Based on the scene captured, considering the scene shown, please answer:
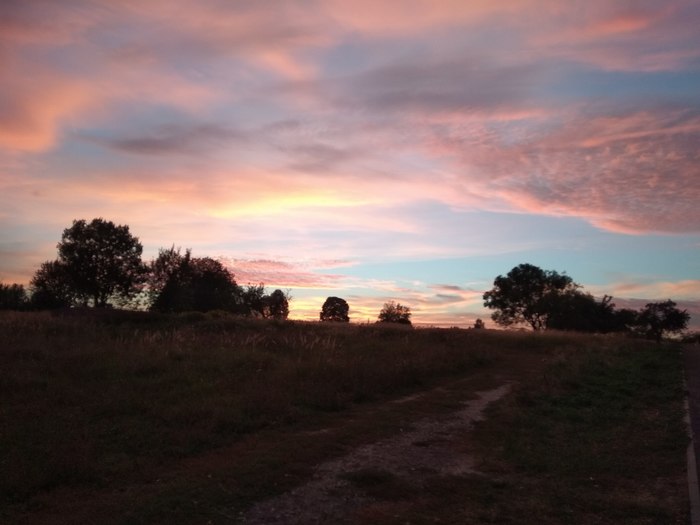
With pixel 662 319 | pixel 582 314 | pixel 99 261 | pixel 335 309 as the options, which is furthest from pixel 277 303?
pixel 662 319

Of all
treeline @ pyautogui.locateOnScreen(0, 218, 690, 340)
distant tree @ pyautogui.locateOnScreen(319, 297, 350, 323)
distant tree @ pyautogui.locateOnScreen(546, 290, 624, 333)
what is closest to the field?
treeline @ pyautogui.locateOnScreen(0, 218, 690, 340)

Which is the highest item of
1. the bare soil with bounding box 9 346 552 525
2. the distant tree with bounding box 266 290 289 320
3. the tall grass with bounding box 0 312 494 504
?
the distant tree with bounding box 266 290 289 320

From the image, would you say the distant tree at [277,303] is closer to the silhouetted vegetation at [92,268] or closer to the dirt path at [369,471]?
the silhouetted vegetation at [92,268]

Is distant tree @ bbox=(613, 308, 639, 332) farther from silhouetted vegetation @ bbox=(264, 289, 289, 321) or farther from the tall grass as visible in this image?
the tall grass

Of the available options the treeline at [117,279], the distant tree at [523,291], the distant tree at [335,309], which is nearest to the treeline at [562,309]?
the distant tree at [523,291]

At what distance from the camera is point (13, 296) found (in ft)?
177

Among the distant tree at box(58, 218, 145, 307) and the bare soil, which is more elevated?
the distant tree at box(58, 218, 145, 307)

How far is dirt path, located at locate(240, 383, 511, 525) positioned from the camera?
5844mm

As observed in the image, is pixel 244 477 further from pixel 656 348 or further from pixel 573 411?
pixel 656 348

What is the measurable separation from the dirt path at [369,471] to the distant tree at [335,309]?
62557 millimetres

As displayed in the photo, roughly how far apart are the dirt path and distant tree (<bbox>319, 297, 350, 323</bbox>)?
62.6 metres

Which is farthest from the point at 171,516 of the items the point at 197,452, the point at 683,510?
the point at 683,510

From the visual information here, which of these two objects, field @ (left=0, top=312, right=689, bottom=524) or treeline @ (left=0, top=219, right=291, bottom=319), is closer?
field @ (left=0, top=312, right=689, bottom=524)

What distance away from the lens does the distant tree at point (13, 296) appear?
4953cm
